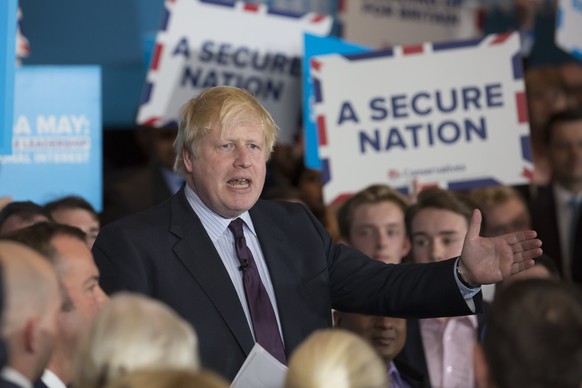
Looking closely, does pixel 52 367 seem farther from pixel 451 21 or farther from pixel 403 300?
pixel 451 21

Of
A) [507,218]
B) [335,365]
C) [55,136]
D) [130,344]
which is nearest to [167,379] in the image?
[130,344]

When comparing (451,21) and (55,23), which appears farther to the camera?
(451,21)

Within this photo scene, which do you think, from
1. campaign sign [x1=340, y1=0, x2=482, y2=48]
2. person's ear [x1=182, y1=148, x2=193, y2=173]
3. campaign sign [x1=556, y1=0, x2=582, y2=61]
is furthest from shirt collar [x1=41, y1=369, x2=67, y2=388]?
campaign sign [x1=340, y1=0, x2=482, y2=48]

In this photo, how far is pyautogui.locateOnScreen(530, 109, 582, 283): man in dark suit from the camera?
6562 mm

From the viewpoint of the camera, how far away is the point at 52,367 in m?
3.13

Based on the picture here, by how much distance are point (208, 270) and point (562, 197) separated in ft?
11.4

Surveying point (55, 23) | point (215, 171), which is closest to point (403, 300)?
point (215, 171)

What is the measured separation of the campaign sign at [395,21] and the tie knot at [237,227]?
15.9 ft

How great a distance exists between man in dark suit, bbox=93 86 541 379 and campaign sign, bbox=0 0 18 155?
644 mm

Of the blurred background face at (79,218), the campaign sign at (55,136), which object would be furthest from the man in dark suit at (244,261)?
the campaign sign at (55,136)

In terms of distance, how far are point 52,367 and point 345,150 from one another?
304cm

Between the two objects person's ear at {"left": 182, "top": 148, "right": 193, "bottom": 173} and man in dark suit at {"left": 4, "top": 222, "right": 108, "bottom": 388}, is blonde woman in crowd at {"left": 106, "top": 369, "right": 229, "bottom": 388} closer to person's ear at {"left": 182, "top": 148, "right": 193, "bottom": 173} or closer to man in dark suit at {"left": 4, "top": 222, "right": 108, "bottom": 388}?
man in dark suit at {"left": 4, "top": 222, "right": 108, "bottom": 388}

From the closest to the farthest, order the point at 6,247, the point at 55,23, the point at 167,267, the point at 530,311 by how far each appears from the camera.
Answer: the point at 530,311 → the point at 6,247 → the point at 167,267 → the point at 55,23

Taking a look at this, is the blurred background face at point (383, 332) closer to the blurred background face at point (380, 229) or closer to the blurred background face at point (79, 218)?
the blurred background face at point (380, 229)
